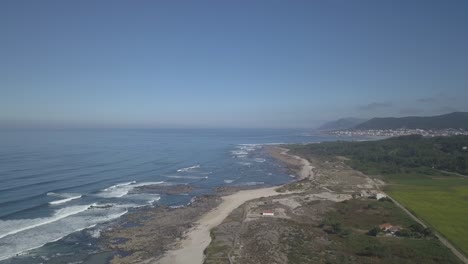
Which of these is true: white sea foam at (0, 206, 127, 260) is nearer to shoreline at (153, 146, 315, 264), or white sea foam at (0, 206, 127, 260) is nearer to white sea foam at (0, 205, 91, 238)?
white sea foam at (0, 205, 91, 238)

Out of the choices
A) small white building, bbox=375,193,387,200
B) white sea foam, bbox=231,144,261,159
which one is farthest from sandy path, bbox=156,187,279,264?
white sea foam, bbox=231,144,261,159

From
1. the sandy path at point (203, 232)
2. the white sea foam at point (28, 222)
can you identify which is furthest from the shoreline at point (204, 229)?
the white sea foam at point (28, 222)

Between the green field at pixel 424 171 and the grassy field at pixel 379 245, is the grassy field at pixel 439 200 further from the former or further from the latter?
the grassy field at pixel 379 245

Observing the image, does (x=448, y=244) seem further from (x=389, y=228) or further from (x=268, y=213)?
(x=268, y=213)

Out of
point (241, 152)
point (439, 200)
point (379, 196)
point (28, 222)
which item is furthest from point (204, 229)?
point (241, 152)

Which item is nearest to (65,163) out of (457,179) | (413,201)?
(413,201)

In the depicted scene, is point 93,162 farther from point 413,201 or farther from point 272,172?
point 413,201
